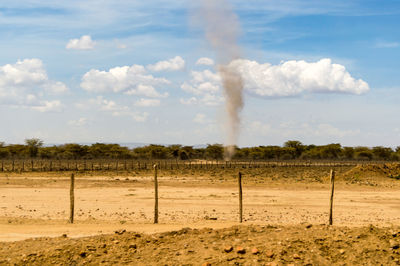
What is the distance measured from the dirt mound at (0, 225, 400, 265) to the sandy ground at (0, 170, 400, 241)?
393 centimetres

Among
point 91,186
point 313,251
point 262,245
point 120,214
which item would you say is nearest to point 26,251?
point 262,245

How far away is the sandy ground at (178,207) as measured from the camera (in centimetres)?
1833

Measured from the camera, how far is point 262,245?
11.0 meters

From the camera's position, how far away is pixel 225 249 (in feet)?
35.3

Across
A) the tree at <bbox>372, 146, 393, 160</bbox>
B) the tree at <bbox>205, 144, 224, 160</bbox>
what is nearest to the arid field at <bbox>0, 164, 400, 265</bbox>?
the tree at <bbox>205, 144, 224, 160</bbox>

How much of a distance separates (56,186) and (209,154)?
279 ft

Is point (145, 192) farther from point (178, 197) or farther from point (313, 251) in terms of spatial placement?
point (313, 251)

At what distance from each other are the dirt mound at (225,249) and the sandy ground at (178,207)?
3933 millimetres

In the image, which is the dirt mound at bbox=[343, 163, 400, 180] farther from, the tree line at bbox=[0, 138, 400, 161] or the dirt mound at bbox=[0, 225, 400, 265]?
the tree line at bbox=[0, 138, 400, 161]

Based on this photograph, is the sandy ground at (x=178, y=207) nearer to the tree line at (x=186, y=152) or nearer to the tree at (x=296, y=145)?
the tree line at (x=186, y=152)

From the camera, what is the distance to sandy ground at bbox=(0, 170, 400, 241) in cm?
1833

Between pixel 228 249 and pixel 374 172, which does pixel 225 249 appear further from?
pixel 374 172

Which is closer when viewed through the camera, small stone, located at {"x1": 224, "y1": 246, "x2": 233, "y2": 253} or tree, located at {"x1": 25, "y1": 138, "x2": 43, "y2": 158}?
small stone, located at {"x1": 224, "y1": 246, "x2": 233, "y2": 253}

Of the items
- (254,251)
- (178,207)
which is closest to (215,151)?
(178,207)
